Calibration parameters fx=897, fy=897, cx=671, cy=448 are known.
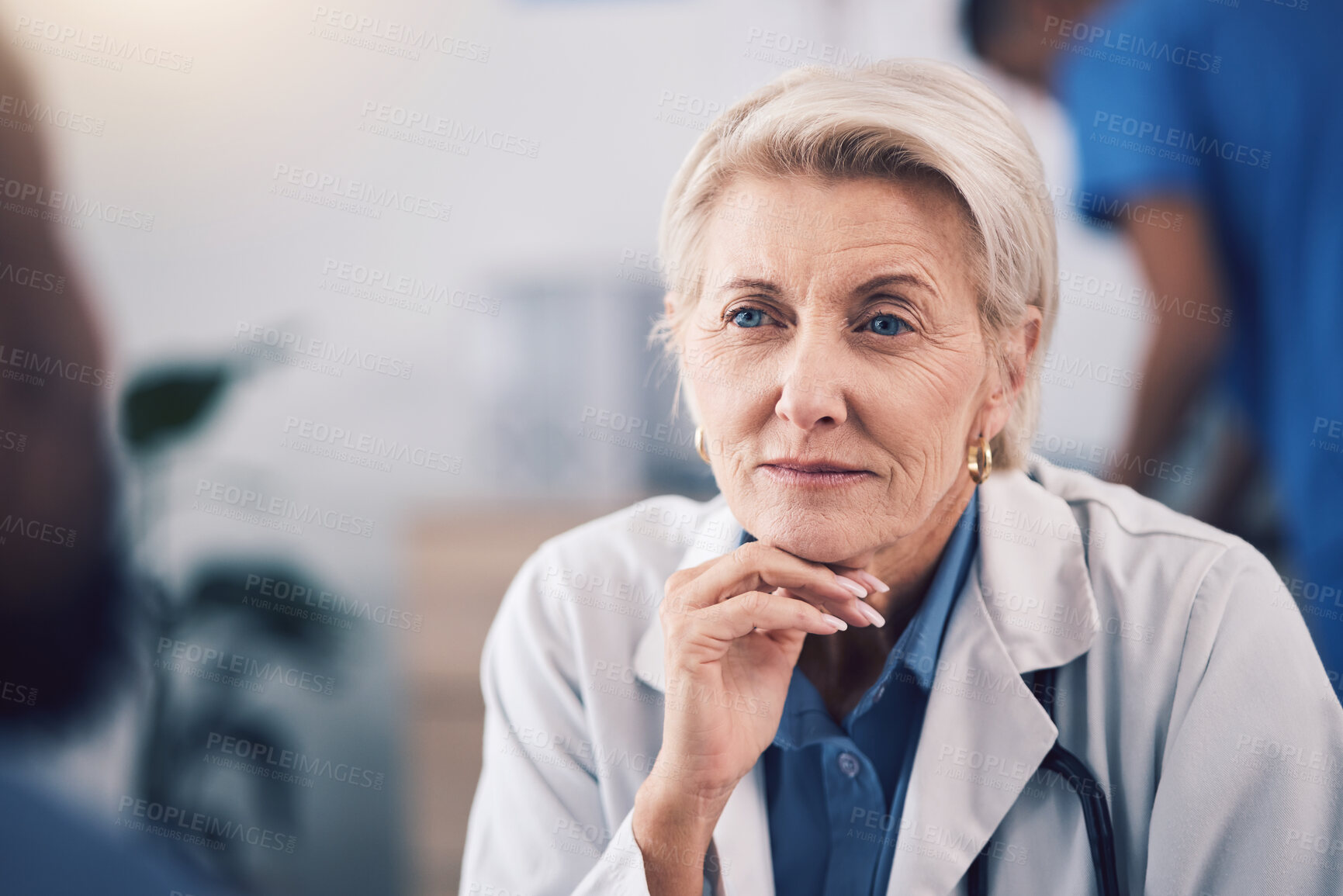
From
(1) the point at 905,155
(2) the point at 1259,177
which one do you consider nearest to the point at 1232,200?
(2) the point at 1259,177

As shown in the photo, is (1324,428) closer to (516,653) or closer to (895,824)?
(895,824)

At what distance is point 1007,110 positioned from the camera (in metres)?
0.86

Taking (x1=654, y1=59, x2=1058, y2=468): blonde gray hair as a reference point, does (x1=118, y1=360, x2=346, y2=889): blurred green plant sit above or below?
below

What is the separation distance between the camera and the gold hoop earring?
90 cm

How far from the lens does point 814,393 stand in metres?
0.80

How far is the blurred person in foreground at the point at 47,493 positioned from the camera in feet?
5.02

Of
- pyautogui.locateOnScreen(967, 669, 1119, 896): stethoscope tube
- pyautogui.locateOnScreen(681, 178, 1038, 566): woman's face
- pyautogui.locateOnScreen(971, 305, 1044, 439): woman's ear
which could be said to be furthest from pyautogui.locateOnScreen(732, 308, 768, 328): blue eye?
pyautogui.locateOnScreen(967, 669, 1119, 896): stethoscope tube

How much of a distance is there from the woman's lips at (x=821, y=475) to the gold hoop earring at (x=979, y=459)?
0.46ft

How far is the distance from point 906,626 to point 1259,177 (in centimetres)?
91

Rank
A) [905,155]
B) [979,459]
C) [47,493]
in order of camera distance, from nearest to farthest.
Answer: [905,155], [979,459], [47,493]

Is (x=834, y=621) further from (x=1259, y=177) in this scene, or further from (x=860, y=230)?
(x=1259, y=177)

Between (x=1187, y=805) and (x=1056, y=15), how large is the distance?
1120 mm

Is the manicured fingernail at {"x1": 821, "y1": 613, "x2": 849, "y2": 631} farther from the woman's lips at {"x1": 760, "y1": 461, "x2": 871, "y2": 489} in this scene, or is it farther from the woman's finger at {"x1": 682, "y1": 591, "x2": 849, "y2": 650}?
the woman's lips at {"x1": 760, "y1": 461, "x2": 871, "y2": 489}

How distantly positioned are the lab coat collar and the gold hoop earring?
6 centimetres
